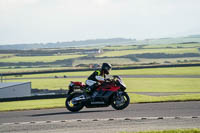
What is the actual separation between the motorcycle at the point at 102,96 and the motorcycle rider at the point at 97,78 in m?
0.14

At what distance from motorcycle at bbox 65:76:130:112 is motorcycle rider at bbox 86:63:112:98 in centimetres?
14

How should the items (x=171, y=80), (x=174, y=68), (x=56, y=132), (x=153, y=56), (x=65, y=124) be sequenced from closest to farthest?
(x=56, y=132), (x=65, y=124), (x=171, y=80), (x=174, y=68), (x=153, y=56)

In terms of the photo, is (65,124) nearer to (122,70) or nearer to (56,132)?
(56,132)

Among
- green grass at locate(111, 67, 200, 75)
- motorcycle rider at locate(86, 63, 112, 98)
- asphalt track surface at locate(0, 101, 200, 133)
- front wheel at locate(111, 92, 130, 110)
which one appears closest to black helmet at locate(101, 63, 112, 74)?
motorcycle rider at locate(86, 63, 112, 98)

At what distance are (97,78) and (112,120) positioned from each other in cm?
307

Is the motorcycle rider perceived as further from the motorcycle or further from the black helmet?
the motorcycle

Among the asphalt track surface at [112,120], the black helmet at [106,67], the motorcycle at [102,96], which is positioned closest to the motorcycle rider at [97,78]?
the black helmet at [106,67]

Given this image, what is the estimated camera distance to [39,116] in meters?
14.1

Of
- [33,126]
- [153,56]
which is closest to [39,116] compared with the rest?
[33,126]

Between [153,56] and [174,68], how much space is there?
166 ft

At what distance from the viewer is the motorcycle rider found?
14570 millimetres

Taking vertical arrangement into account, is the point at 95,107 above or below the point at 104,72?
below

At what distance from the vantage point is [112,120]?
1187 centimetres

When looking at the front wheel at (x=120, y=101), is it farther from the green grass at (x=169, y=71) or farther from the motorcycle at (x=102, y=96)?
the green grass at (x=169, y=71)
